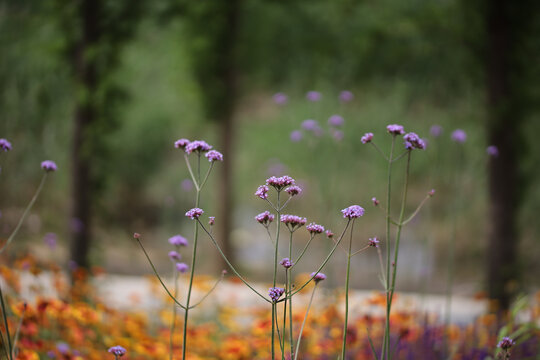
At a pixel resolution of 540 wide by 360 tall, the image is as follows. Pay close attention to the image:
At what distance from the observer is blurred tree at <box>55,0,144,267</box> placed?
4.47 metres

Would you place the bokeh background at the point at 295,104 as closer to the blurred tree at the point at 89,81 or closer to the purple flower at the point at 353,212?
the blurred tree at the point at 89,81


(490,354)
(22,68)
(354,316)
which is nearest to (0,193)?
(22,68)

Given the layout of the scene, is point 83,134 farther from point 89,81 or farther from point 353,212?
point 353,212

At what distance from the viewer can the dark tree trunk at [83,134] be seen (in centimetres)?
448

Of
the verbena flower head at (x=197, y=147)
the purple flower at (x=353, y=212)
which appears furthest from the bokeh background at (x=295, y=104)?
the verbena flower head at (x=197, y=147)

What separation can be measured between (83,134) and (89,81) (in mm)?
475

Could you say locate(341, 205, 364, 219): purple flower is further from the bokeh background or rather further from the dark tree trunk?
the dark tree trunk

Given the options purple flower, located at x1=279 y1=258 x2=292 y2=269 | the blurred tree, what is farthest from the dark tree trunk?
purple flower, located at x1=279 y1=258 x2=292 y2=269

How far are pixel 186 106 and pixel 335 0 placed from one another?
107 inches

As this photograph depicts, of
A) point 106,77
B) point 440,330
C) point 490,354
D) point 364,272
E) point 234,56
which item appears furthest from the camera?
point 364,272

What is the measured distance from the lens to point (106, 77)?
14.9ft

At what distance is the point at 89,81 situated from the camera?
454 cm

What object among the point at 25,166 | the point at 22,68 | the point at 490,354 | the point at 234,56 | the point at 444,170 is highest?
the point at 234,56

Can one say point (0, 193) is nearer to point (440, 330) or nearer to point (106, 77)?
point (106, 77)
